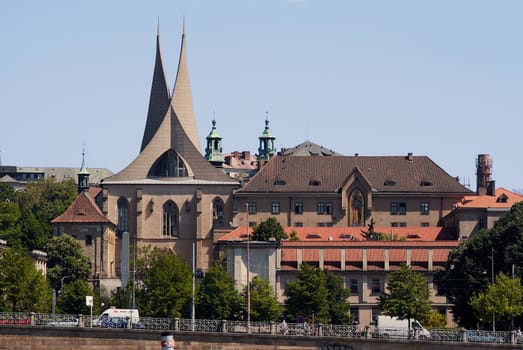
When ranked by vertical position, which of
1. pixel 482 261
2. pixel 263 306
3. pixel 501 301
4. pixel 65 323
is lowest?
pixel 65 323

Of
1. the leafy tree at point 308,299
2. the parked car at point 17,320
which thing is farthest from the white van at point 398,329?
the parked car at point 17,320

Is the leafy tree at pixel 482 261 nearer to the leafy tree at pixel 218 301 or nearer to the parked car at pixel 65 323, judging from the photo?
the leafy tree at pixel 218 301

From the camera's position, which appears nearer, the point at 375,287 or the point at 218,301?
the point at 218,301

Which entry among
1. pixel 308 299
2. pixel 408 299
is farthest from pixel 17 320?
pixel 408 299

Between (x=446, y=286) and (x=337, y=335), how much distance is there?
177 feet

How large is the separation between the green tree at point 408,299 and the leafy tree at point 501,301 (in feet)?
19.2

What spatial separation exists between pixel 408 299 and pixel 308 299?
29.9 feet

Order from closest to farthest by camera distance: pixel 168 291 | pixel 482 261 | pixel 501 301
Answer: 1. pixel 501 301
2. pixel 168 291
3. pixel 482 261

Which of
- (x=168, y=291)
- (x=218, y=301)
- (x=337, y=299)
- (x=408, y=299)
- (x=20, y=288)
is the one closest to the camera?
(x=20, y=288)

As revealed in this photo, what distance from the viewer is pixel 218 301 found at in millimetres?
162250

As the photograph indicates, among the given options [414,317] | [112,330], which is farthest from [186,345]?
[414,317]

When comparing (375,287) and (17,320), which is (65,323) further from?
(375,287)

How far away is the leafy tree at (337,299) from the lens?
170 metres

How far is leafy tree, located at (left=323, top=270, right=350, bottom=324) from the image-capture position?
557 ft
